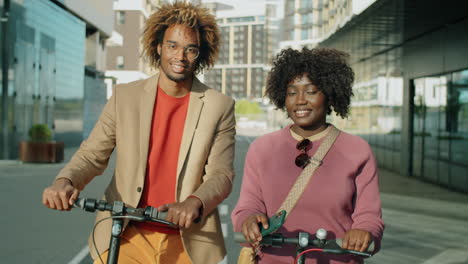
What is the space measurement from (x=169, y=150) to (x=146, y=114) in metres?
0.20

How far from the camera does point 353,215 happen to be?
2.72 meters

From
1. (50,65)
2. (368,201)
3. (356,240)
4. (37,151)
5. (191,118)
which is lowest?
(37,151)

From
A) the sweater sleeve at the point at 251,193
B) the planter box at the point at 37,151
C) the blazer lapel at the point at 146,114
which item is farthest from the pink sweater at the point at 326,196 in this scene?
the planter box at the point at 37,151

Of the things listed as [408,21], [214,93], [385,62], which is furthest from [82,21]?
[214,93]

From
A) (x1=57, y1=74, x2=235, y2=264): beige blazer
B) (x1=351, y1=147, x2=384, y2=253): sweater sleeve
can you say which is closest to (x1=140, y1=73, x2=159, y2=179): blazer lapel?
(x1=57, y1=74, x2=235, y2=264): beige blazer

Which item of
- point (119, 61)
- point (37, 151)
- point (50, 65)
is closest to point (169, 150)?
point (37, 151)

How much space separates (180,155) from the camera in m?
3.09

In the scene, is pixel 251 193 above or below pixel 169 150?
below

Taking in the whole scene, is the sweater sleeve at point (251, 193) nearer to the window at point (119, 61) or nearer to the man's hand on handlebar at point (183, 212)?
the man's hand on handlebar at point (183, 212)

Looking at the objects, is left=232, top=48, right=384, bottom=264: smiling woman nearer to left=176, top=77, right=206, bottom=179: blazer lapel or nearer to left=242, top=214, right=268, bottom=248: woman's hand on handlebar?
left=242, top=214, right=268, bottom=248: woman's hand on handlebar

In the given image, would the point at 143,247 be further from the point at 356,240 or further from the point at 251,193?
the point at 356,240

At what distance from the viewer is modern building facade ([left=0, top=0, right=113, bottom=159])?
79.3 feet

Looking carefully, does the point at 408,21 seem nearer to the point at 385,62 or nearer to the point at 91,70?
the point at 385,62

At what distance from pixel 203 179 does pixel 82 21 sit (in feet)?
116
